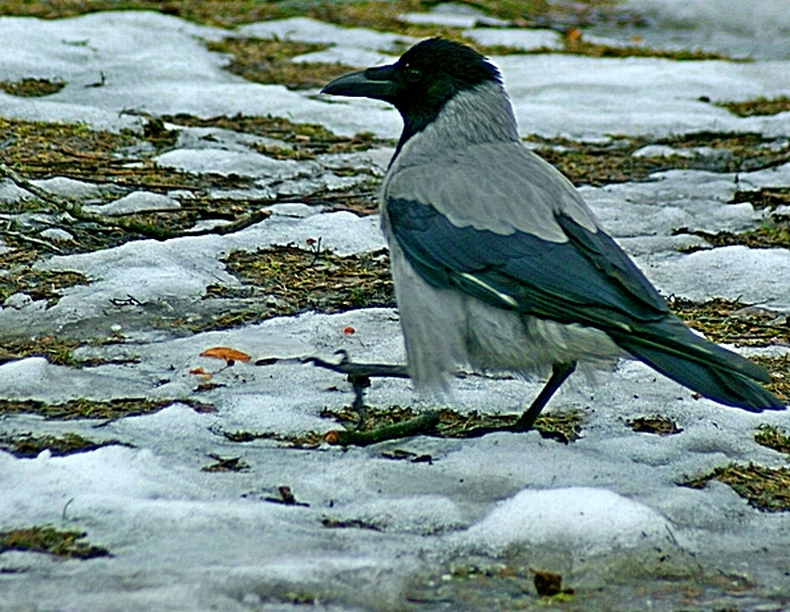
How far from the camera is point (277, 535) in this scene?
2.96 metres

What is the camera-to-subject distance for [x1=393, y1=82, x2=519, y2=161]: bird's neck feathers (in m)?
4.46

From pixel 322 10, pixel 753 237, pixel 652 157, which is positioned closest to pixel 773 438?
pixel 753 237

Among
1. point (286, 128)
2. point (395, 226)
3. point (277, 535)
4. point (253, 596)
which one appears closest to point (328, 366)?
point (395, 226)

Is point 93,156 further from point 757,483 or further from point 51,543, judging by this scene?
point 757,483

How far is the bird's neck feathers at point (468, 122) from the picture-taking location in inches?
175

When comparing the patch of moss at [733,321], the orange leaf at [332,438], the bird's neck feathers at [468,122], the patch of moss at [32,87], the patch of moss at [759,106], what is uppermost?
the bird's neck feathers at [468,122]

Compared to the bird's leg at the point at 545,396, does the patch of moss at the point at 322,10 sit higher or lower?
higher

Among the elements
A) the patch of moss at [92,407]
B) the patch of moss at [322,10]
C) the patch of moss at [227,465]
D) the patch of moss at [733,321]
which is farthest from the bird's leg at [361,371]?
the patch of moss at [322,10]

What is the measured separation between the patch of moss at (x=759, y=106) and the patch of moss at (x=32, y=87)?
15.7ft

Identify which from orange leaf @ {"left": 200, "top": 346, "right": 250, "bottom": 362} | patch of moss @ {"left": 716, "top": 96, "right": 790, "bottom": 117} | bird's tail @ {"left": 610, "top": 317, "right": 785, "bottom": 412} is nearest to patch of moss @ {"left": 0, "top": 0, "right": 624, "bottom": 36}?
patch of moss @ {"left": 716, "top": 96, "right": 790, "bottom": 117}

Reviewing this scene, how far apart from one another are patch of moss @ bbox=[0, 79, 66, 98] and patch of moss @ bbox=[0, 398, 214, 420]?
14.6 ft

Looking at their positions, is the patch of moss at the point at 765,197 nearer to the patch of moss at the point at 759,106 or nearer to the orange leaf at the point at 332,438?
the patch of moss at the point at 759,106

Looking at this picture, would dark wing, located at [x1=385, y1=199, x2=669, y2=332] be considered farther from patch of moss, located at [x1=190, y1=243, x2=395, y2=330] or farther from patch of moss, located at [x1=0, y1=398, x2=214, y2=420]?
patch of moss, located at [x1=190, y1=243, x2=395, y2=330]

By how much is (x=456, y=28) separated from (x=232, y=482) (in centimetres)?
917
